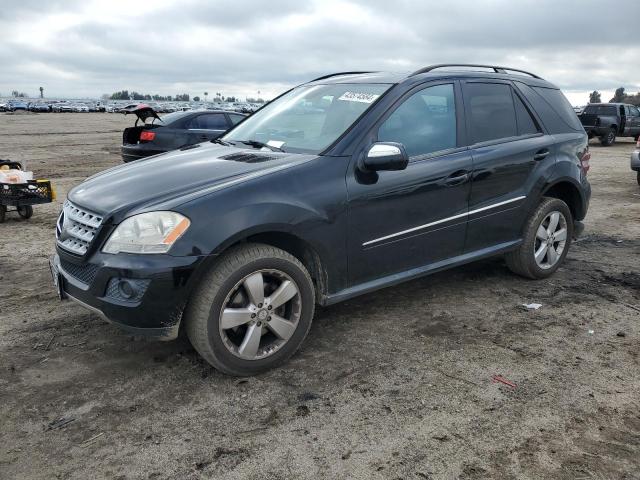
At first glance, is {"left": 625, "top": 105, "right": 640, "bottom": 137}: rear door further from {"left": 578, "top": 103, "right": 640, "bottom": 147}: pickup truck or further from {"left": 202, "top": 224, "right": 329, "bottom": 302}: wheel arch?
{"left": 202, "top": 224, "right": 329, "bottom": 302}: wheel arch

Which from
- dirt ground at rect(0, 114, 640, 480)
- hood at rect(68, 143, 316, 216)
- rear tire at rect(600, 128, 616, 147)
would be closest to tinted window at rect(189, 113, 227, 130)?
dirt ground at rect(0, 114, 640, 480)

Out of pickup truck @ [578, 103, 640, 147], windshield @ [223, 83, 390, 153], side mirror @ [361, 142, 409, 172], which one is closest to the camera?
side mirror @ [361, 142, 409, 172]

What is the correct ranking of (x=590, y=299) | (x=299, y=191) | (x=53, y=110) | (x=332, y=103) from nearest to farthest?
1. (x=299, y=191)
2. (x=332, y=103)
3. (x=590, y=299)
4. (x=53, y=110)

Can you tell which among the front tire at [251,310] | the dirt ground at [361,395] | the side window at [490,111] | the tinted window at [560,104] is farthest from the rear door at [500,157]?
the front tire at [251,310]

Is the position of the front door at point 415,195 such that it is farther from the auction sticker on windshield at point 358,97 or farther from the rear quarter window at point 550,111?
the rear quarter window at point 550,111

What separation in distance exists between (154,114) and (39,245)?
3471mm

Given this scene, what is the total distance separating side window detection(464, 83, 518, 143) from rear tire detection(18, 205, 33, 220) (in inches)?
234

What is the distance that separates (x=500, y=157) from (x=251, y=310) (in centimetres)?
242

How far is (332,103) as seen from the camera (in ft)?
13.5

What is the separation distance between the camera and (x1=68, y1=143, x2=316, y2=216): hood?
3.14m

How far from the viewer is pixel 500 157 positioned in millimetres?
4387

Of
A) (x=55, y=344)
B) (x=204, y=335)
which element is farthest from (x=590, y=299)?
(x=55, y=344)

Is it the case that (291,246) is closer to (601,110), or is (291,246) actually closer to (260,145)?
(260,145)

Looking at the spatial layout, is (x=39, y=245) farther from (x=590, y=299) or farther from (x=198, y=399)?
(x=590, y=299)
